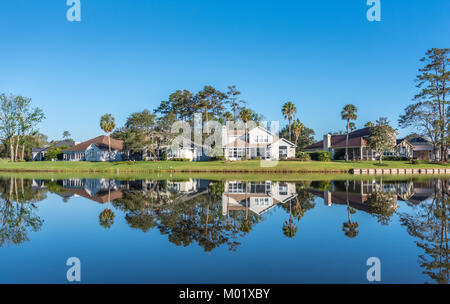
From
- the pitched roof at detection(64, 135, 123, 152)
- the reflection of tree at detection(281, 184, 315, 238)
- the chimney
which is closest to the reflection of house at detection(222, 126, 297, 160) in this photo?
the chimney


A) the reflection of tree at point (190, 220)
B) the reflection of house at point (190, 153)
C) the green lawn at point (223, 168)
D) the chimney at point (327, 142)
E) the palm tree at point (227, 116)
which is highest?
the palm tree at point (227, 116)

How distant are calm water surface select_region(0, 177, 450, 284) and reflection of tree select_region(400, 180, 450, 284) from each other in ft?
0.09

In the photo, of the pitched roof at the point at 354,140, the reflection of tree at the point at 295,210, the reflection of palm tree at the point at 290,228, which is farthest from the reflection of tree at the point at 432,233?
the pitched roof at the point at 354,140

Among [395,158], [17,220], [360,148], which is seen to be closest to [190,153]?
[360,148]

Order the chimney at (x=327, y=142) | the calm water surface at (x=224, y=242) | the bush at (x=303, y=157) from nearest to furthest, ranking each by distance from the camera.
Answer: the calm water surface at (x=224, y=242) → the bush at (x=303, y=157) → the chimney at (x=327, y=142)

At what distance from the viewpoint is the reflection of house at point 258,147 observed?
56781mm

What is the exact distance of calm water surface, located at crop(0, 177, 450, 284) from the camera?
21.9 ft

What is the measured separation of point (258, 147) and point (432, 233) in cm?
4732

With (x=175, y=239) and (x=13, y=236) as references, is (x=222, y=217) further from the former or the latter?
(x=13, y=236)

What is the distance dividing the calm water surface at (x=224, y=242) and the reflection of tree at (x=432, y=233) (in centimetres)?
3

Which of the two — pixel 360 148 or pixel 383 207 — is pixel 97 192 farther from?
pixel 360 148

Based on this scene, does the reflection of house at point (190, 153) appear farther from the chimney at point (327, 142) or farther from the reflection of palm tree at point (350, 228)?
the reflection of palm tree at point (350, 228)

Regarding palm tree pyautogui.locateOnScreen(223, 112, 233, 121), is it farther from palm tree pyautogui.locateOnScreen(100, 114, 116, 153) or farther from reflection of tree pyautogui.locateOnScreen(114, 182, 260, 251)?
reflection of tree pyautogui.locateOnScreen(114, 182, 260, 251)
